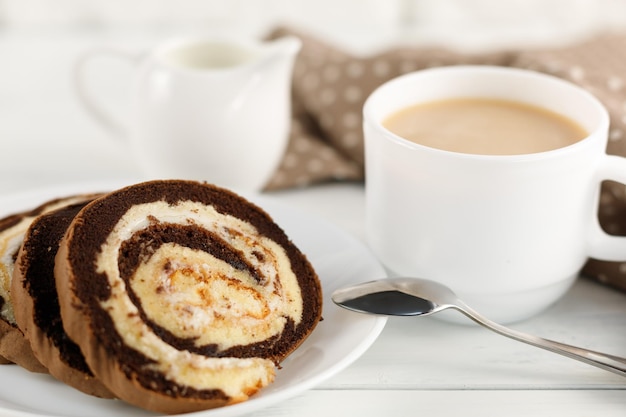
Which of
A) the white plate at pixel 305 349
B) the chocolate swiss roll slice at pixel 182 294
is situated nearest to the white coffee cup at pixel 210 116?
the white plate at pixel 305 349

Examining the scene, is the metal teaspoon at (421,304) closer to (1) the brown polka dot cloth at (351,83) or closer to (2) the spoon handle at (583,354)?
(2) the spoon handle at (583,354)

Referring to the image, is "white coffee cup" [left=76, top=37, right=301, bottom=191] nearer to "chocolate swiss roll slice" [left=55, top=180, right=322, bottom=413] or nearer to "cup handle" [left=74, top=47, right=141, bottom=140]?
"cup handle" [left=74, top=47, right=141, bottom=140]

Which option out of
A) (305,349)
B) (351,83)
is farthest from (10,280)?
(351,83)

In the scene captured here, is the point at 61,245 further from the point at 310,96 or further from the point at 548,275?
the point at 310,96

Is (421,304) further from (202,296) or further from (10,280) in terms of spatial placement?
(10,280)

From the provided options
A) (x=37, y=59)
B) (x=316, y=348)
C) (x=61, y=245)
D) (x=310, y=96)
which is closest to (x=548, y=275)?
(x=316, y=348)

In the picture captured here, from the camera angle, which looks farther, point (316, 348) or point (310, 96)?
point (310, 96)
